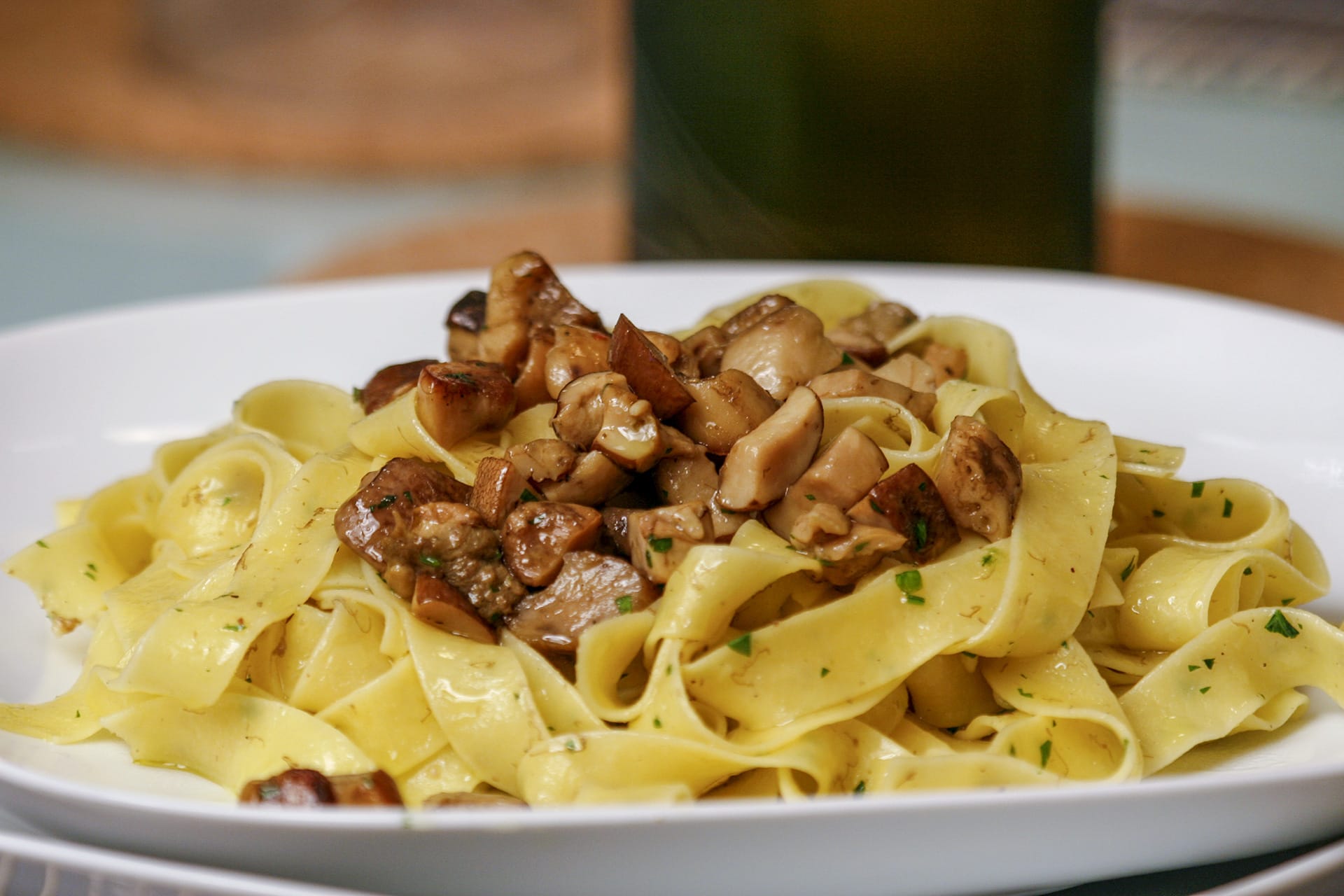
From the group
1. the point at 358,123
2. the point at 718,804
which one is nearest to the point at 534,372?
the point at 718,804

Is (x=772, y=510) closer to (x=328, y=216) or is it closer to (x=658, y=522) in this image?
(x=658, y=522)

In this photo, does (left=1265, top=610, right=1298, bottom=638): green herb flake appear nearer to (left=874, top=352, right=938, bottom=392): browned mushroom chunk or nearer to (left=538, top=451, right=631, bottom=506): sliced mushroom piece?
(left=874, top=352, right=938, bottom=392): browned mushroom chunk

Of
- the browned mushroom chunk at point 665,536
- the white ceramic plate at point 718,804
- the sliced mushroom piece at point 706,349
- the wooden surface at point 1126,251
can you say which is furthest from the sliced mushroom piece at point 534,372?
the wooden surface at point 1126,251

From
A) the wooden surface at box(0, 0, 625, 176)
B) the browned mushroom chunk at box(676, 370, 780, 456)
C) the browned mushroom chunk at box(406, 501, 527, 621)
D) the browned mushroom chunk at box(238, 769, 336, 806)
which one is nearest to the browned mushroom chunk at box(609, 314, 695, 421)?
the browned mushroom chunk at box(676, 370, 780, 456)

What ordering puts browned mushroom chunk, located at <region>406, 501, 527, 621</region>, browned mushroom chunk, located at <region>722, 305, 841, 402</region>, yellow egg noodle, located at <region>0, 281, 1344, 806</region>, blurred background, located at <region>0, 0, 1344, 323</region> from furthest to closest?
blurred background, located at <region>0, 0, 1344, 323</region> < browned mushroom chunk, located at <region>722, 305, 841, 402</region> < browned mushroom chunk, located at <region>406, 501, 527, 621</region> < yellow egg noodle, located at <region>0, 281, 1344, 806</region>

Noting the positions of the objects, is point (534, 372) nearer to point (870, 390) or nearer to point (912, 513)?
point (870, 390)
